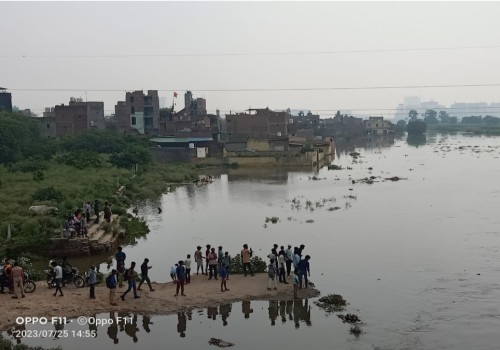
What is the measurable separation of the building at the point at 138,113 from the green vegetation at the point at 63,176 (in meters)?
17.6

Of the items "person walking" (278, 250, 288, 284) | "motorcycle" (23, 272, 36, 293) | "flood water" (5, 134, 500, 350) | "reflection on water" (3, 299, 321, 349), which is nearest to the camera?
"reflection on water" (3, 299, 321, 349)

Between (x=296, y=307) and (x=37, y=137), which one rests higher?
(x=37, y=137)

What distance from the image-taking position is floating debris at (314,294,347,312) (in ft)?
50.6

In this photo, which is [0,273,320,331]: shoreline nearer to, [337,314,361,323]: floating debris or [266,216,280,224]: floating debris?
[337,314,361,323]: floating debris

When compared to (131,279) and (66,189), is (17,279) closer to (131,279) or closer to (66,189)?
(131,279)

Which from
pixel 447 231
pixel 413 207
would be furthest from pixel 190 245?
pixel 413 207

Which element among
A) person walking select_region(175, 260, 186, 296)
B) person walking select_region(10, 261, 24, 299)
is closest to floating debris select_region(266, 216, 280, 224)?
person walking select_region(175, 260, 186, 296)

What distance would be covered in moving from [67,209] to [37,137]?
36.1m

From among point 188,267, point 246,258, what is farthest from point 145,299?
point 246,258

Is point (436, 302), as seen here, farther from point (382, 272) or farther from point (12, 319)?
point (12, 319)

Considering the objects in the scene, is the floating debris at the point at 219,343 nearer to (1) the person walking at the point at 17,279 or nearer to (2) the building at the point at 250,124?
(1) the person walking at the point at 17,279

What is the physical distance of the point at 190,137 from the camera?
236 ft

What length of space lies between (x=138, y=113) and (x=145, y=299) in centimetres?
6858

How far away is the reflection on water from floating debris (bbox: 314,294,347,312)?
0.42 meters
